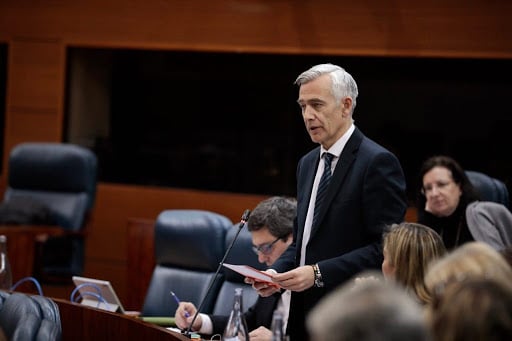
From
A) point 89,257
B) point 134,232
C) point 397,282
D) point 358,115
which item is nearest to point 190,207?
point 89,257

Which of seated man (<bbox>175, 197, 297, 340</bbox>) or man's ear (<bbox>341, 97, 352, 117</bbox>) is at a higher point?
man's ear (<bbox>341, 97, 352, 117</bbox>)

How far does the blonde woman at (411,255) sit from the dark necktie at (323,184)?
0.67 m

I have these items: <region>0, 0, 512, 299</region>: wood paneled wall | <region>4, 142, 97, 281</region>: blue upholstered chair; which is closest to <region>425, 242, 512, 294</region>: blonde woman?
<region>0, 0, 512, 299</region>: wood paneled wall

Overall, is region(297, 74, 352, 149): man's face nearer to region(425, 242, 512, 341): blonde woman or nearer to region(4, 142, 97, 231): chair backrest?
region(425, 242, 512, 341): blonde woman

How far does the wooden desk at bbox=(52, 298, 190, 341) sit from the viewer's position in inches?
117

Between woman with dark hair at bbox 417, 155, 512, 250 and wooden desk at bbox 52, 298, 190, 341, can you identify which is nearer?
wooden desk at bbox 52, 298, 190, 341

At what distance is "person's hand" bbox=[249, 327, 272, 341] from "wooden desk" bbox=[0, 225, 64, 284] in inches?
105

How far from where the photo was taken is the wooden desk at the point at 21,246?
18.3 feet

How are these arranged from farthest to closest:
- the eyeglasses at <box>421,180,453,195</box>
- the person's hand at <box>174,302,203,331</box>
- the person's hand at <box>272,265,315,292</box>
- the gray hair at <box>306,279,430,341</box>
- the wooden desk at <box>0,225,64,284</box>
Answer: the wooden desk at <box>0,225,64,284</box> < the eyeglasses at <box>421,180,453,195</box> < the person's hand at <box>174,302,203,331</box> < the person's hand at <box>272,265,315,292</box> < the gray hair at <box>306,279,430,341</box>

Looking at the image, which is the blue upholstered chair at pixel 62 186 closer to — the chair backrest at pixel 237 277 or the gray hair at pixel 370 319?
the chair backrest at pixel 237 277

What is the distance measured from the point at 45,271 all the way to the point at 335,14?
8.73 ft

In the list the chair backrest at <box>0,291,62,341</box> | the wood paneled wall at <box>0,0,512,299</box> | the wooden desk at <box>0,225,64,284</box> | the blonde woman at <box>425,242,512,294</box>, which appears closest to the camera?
the blonde woman at <box>425,242,512,294</box>

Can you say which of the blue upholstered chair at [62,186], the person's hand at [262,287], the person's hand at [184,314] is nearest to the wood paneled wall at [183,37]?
the blue upholstered chair at [62,186]

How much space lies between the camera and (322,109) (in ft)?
9.63
